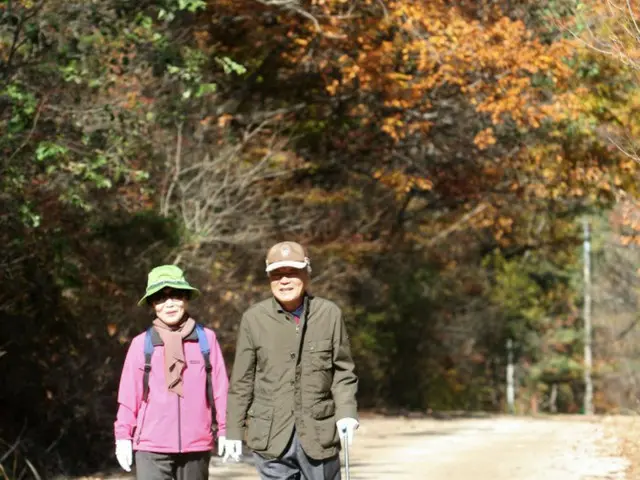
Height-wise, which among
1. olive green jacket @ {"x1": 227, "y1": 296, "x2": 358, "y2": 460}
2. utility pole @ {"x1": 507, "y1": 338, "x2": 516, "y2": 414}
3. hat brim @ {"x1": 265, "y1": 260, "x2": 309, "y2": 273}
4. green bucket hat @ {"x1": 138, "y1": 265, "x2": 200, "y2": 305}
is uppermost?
hat brim @ {"x1": 265, "y1": 260, "x2": 309, "y2": 273}

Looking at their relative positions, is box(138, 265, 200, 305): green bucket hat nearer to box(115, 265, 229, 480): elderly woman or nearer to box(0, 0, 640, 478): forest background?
box(115, 265, 229, 480): elderly woman

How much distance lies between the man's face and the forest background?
15.7ft

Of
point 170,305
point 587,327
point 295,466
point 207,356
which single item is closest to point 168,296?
point 170,305

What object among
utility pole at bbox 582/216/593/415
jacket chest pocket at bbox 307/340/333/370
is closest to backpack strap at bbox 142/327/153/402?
jacket chest pocket at bbox 307/340/333/370

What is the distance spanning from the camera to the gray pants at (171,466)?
7.93m

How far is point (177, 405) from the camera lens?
26.0 ft

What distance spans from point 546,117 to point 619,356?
149 feet

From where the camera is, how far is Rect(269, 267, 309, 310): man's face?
776cm

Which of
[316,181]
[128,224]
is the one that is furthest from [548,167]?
[128,224]

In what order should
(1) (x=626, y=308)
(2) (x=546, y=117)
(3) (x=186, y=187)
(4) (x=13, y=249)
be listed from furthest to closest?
(1) (x=626, y=308) → (2) (x=546, y=117) → (3) (x=186, y=187) → (4) (x=13, y=249)

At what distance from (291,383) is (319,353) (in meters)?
0.22

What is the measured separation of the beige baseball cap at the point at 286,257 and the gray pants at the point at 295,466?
2.92 feet

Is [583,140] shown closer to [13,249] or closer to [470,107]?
[470,107]

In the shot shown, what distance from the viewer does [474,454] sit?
1859 cm
